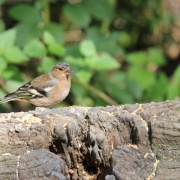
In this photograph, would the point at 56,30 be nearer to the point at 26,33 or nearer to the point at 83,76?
the point at 26,33

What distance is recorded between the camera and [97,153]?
11.8ft

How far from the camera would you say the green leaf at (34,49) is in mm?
5723

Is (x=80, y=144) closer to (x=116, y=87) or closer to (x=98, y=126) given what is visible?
(x=98, y=126)

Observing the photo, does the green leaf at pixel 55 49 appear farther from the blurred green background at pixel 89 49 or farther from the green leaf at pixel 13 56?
the green leaf at pixel 13 56

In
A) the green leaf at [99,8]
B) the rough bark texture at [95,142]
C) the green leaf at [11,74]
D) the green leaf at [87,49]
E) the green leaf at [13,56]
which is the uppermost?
the green leaf at [99,8]

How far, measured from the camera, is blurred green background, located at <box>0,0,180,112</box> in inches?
228

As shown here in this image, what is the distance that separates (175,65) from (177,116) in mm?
5592

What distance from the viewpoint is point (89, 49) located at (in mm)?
5777

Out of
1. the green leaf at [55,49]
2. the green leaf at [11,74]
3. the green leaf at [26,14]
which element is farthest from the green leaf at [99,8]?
the green leaf at [11,74]

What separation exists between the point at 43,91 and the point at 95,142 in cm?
180

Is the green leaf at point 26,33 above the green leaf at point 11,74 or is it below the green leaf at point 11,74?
above

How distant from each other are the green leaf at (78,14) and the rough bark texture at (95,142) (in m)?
2.83

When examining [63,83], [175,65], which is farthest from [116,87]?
[175,65]

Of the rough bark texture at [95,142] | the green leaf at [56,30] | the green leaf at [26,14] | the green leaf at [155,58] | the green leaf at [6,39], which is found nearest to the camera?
the rough bark texture at [95,142]
